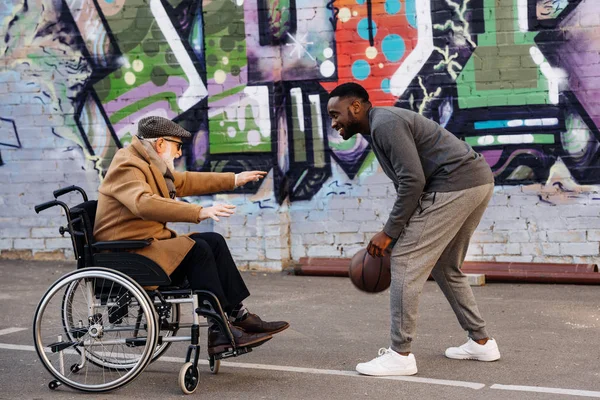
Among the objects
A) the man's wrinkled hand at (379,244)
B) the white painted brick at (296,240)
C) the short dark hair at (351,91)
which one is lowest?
the white painted brick at (296,240)

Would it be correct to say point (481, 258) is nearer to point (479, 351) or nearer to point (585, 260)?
point (585, 260)

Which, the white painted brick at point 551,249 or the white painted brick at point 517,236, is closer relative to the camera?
the white painted brick at point 551,249

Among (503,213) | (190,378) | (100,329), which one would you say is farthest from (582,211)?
(100,329)

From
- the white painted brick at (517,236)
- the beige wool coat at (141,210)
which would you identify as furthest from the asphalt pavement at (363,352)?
the beige wool coat at (141,210)

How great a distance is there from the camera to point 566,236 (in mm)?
9539

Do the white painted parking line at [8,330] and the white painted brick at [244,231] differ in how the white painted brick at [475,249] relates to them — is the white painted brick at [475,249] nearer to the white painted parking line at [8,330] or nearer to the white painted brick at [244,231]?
the white painted brick at [244,231]

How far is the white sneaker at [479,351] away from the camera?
621 centimetres

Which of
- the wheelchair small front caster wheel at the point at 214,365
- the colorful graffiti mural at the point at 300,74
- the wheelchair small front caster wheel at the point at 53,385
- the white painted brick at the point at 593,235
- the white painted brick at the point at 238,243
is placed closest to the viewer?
the wheelchair small front caster wheel at the point at 53,385

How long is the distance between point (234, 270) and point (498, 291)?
12.3ft

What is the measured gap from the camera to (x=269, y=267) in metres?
10.3

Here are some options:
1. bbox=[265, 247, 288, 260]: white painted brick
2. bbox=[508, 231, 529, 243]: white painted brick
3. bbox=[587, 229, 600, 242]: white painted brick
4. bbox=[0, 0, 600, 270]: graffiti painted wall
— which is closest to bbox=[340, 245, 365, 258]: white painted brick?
bbox=[0, 0, 600, 270]: graffiti painted wall

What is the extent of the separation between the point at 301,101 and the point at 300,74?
281 millimetres

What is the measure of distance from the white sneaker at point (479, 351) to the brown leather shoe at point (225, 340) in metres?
1.34

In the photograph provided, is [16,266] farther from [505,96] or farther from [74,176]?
[505,96]
